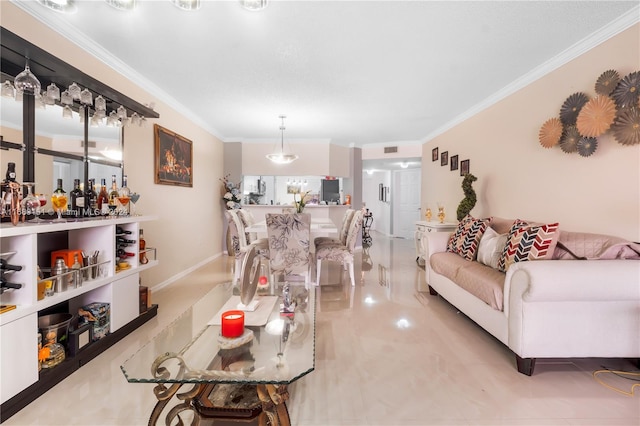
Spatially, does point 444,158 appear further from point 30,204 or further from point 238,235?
point 30,204

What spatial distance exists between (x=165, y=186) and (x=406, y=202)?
7.13 meters

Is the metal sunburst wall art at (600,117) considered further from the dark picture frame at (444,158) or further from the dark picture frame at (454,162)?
the dark picture frame at (444,158)

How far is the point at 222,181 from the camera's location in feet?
20.8

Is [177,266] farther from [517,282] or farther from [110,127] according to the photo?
[517,282]

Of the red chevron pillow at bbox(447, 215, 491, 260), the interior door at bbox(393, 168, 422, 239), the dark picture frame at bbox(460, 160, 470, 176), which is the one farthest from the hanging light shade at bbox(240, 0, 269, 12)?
the interior door at bbox(393, 168, 422, 239)

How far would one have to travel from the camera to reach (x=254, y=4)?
6.88 ft

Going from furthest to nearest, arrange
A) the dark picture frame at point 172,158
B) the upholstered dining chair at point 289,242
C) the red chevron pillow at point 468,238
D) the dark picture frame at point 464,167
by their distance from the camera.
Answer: the dark picture frame at point 464,167 < the dark picture frame at point 172,158 < the upholstered dining chair at point 289,242 < the red chevron pillow at point 468,238

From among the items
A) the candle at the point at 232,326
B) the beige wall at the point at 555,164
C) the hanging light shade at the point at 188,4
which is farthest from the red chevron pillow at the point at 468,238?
the hanging light shade at the point at 188,4

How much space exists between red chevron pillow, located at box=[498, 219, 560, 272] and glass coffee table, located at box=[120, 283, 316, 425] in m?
1.70

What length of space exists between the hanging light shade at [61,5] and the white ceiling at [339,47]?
0.05m

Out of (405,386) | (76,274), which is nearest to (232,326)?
(405,386)

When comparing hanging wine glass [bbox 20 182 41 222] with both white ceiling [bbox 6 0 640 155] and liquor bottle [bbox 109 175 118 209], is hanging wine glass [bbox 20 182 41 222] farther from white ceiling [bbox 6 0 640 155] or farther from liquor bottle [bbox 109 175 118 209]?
white ceiling [bbox 6 0 640 155]

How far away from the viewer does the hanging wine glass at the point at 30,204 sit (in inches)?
72.9

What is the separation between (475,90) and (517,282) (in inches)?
112
